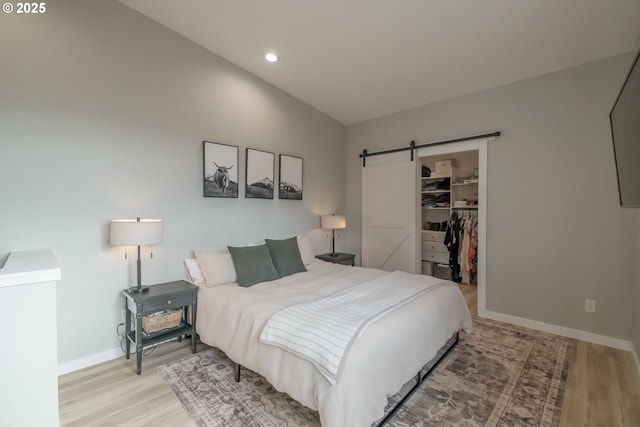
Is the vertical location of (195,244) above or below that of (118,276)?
above

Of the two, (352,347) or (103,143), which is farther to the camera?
(103,143)

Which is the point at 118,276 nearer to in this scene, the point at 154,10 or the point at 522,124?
the point at 154,10

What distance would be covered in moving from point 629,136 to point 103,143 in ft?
12.0

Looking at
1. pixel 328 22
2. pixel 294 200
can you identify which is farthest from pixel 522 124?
pixel 294 200

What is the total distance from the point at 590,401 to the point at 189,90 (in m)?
4.39

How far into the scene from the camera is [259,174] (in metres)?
3.71

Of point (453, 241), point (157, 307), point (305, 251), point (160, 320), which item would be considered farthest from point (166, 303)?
point (453, 241)

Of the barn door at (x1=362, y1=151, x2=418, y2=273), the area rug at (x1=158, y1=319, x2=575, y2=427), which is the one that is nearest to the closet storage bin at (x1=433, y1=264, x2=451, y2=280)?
the barn door at (x1=362, y1=151, x2=418, y2=273)

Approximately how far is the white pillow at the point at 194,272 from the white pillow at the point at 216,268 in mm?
94

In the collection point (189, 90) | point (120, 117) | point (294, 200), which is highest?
point (189, 90)

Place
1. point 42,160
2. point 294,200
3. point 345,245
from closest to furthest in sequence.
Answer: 1. point 42,160
2. point 294,200
3. point 345,245

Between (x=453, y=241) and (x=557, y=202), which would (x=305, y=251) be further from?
(x=557, y=202)

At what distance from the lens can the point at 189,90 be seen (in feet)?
10.2

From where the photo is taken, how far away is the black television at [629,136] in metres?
1.25
